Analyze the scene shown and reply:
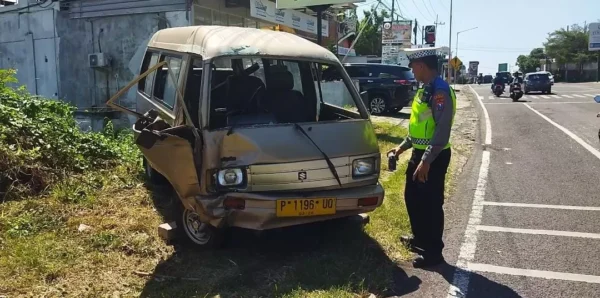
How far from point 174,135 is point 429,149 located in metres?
2.09

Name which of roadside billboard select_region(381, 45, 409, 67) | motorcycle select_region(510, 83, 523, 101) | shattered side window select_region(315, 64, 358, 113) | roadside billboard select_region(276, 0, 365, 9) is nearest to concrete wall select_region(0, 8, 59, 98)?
roadside billboard select_region(276, 0, 365, 9)

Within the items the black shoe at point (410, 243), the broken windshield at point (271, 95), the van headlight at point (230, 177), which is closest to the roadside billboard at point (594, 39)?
the broken windshield at point (271, 95)

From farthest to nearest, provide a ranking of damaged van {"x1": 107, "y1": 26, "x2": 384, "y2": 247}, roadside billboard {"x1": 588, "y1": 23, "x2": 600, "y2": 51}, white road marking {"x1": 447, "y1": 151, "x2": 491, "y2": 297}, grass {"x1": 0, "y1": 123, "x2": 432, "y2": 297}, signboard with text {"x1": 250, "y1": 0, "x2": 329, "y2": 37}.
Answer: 1. roadside billboard {"x1": 588, "y1": 23, "x2": 600, "y2": 51}
2. signboard with text {"x1": 250, "y1": 0, "x2": 329, "y2": 37}
3. damaged van {"x1": 107, "y1": 26, "x2": 384, "y2": 247}
4. white road marking {"x1": 447, "y1": 151, "x2": 491, "y2": 297}
5. grass {"x1": 0, "y1": 123, "x2": 432, "y2": 297}

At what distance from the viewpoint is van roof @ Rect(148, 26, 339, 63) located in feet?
14.9

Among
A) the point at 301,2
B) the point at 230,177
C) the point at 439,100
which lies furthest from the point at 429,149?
the point at 301,2

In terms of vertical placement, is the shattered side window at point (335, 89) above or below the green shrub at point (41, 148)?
above

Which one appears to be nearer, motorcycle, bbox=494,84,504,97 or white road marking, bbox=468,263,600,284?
white road marking, bbox=468,263,600,284

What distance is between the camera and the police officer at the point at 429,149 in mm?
4215

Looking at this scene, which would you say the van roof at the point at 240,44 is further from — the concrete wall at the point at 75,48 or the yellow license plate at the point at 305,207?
the concrete wall at the point at 75,48

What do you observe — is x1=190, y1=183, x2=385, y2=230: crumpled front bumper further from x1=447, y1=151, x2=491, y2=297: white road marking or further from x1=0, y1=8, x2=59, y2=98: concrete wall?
x1=0, y1=8, x2=59, y2=98: concrete wall

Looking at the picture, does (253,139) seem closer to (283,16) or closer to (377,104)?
(377,104)

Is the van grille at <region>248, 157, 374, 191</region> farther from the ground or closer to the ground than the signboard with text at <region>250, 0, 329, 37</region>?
closer to the ground

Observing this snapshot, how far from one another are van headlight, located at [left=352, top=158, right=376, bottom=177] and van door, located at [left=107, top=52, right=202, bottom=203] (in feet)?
4.41

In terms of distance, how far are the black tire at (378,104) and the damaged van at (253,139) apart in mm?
12439
